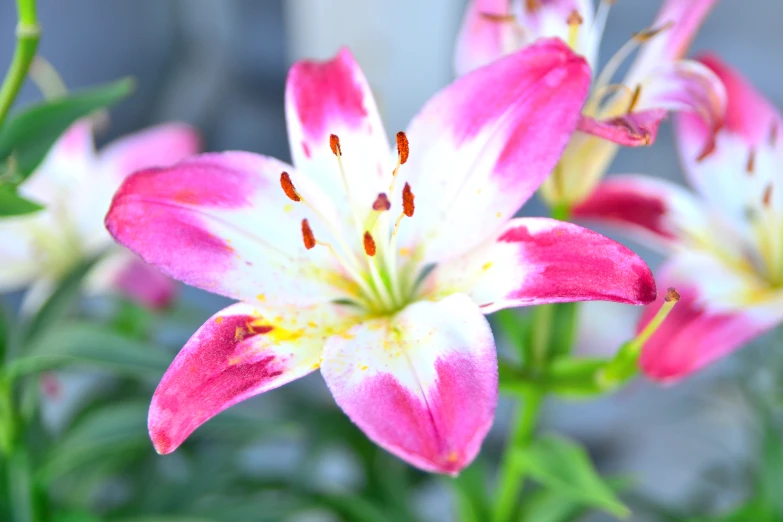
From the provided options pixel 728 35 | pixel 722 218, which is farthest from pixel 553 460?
pixel 728 35

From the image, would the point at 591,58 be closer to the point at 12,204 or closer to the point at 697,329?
the point at 697,329

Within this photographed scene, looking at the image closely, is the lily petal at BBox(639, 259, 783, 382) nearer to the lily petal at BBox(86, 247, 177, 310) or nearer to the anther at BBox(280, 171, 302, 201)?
the anther at BBox(280, 171, 302, 201)

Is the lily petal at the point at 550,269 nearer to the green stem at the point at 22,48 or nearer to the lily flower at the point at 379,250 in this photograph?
the lily flower at the point at 379,250

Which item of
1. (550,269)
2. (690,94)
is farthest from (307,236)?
(690,94)

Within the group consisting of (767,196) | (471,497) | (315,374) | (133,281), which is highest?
(767,196)

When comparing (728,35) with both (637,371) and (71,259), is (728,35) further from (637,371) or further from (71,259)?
(71,259)

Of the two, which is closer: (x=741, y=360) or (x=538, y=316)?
(x=538, y=316)
